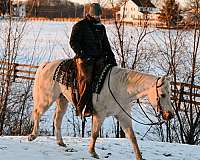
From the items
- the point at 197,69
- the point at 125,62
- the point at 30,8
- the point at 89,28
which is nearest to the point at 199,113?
the point at 197,69

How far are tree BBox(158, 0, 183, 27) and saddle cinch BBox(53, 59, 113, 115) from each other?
6252 mm

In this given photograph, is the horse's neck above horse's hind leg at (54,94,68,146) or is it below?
above

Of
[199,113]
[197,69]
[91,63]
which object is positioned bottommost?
[199,113]

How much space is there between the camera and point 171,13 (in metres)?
11.5

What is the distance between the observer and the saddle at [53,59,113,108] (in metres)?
5.28

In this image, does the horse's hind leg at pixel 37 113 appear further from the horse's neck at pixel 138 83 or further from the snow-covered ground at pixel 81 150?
the horse's neck at pixel 138 83

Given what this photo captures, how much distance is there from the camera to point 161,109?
4.71 meters

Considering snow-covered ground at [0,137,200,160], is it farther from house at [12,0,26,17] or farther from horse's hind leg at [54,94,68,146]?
house at [12,0,26,17]

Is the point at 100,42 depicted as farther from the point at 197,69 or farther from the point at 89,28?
the point at 197,69

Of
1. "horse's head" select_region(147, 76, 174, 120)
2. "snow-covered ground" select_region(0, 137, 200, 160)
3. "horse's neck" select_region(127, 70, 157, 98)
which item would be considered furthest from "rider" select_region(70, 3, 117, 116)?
"horse's head" select_region(147, 76, 174, 120)

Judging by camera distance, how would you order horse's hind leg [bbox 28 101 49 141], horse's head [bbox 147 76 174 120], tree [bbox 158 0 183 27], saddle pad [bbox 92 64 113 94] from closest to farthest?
horse's head [bbox 147 76 174 120], saddle pad [bbox 92 64 113 94], horse's hind leg [bbox 28 101 49 141], tree [bbox 158 0 183 27]

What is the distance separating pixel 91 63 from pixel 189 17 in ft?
22.1

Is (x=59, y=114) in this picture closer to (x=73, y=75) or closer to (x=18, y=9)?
(x=73, y=75)

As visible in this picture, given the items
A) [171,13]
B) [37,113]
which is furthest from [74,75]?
[171,13]
